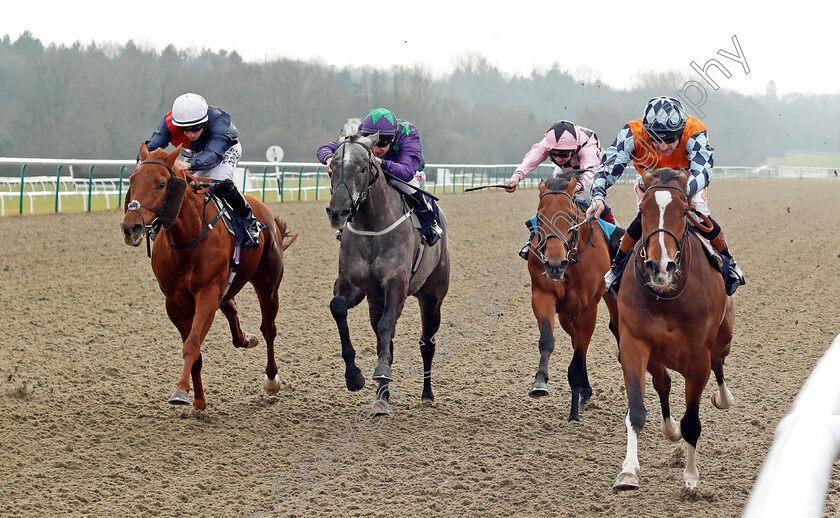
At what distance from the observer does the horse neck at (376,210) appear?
5207 millimetres

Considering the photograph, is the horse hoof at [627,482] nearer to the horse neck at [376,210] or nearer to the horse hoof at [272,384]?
the horse neck at [376,210]

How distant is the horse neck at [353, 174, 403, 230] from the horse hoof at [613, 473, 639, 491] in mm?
2244

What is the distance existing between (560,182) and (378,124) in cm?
117

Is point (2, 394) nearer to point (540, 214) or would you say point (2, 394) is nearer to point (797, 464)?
point (540, 214)

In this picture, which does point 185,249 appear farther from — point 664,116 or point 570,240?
point 664,116

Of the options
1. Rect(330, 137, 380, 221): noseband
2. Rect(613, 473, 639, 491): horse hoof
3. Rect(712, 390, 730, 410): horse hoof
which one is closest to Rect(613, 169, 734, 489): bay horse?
Rect(613, 473, 639, 491): horse hoof

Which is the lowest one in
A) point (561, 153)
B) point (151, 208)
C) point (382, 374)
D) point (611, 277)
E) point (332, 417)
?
point (332, 417)

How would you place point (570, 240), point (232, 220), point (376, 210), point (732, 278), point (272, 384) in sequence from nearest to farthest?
point (732, 278)
point (570, 240)
point (376, 210)
point (232, 220)
point (272, 384)

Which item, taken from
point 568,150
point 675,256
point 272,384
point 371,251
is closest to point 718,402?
point 675,256

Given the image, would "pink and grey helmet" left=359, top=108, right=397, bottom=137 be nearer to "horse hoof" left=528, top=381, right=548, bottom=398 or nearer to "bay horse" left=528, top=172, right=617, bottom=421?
"bay horse" left=528, top=172, right=617, bottom=421

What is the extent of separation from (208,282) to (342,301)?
0.83 m

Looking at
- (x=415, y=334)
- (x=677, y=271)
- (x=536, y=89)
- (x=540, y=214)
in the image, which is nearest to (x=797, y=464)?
(x=677, y=271)

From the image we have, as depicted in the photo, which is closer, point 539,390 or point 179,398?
point 179,398

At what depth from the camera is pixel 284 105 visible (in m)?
37.4
